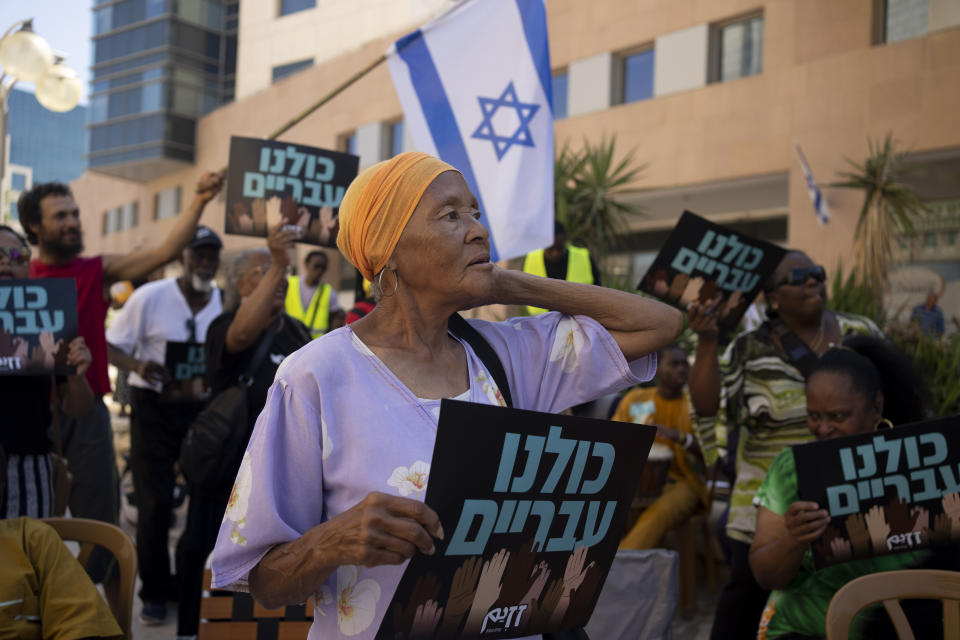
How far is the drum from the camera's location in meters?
5.26

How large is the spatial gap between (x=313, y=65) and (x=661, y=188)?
44.2 feet

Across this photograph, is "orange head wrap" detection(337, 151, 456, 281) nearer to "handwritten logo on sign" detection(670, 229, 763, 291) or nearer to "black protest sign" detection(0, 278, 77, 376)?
"black protest sign" detection(0, 278, 77, 376)

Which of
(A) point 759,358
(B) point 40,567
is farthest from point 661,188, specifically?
(B) point 40,567

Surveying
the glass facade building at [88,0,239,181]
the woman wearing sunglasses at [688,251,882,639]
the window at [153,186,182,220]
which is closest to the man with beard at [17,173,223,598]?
the woman wearing sunglasses at [688,251,882,639]

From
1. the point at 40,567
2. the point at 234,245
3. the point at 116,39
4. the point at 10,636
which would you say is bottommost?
the point at 10,636

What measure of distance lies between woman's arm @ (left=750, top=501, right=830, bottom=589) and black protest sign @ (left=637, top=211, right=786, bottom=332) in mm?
1138

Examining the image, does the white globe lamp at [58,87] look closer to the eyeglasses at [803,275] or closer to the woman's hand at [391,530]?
the eyeglasses at [803,275]

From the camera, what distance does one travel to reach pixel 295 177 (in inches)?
170

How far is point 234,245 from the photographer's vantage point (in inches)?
1031

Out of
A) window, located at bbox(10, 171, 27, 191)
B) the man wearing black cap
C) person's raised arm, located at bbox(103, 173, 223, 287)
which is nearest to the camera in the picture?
person's raised arm, located at bbox(103, 173, 223, 287)

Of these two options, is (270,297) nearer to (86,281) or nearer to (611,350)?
(86,281)

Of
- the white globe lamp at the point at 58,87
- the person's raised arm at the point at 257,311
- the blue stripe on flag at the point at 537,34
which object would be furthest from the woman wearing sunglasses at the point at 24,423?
the white globe lamp at the point at 58,87

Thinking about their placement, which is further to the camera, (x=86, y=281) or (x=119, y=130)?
(x=119, y=130)

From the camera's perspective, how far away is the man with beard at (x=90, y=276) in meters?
3.99
